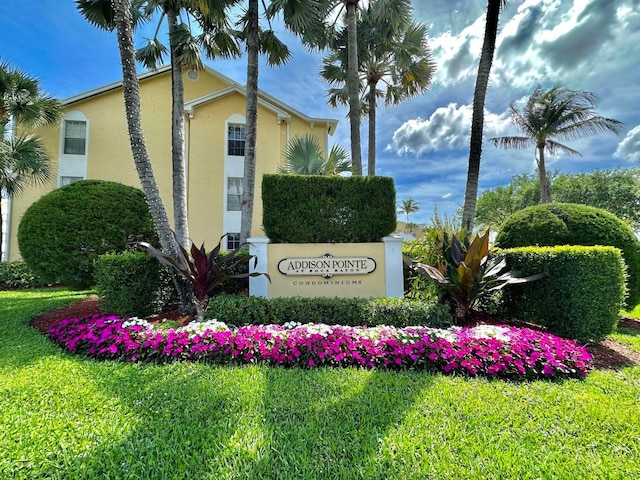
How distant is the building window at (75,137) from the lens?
44.2 ft

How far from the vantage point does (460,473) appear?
203 centimetres

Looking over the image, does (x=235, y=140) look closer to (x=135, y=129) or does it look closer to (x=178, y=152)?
(x=178, y=152)

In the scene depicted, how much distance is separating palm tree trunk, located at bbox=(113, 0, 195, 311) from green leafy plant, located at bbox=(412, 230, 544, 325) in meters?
4.55

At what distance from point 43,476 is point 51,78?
14909 millimetres

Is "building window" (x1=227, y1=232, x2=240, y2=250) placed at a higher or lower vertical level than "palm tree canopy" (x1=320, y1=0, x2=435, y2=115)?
lower

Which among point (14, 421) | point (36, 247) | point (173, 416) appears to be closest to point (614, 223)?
point (173, 416)

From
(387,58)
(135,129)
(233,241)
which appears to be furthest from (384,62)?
(135,129)

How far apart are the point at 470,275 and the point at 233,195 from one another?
11.5m

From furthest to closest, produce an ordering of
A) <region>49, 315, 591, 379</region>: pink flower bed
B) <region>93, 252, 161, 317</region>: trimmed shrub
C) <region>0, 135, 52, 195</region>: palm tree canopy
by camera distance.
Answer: <region>0, 135, 52, 195</region>: palm tree canopy
<region>93, 252, 161, 317</region>: trimmed shrub
<region>49, 315, 591, 379</region>: pink flower bed

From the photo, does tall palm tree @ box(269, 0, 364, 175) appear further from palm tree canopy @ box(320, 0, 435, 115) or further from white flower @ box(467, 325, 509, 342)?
white flower @ box(467, 325, 509, 342)

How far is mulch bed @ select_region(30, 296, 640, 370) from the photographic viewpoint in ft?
13.9

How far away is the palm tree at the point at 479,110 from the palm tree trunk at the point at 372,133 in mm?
5885

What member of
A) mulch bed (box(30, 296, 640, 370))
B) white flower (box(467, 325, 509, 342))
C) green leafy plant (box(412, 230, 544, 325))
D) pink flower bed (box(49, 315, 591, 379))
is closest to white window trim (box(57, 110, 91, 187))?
mulch bed (box(30, 296, 640, 370))

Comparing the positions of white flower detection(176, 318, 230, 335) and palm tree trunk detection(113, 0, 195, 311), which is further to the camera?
palm tree trunk detection(113, 0, 195, 311)
